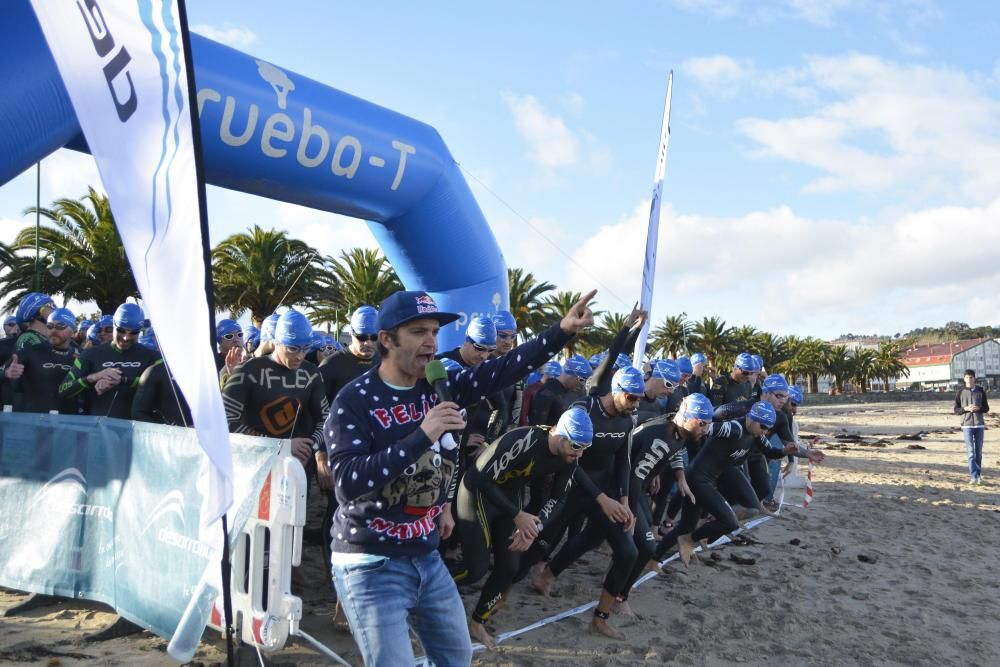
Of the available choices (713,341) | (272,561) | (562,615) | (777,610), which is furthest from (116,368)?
(713,341)

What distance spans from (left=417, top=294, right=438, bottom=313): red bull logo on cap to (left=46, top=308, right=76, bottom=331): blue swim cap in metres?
5.67

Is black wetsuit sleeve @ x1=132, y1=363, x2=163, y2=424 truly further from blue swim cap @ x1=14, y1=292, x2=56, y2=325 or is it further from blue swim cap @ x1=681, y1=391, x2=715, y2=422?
blue swim cap @ x1=681, y1=391, x2=715, y2=422

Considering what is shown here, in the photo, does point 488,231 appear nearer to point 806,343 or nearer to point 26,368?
point 26,368

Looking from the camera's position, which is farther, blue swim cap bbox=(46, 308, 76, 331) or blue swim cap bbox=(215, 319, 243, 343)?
blue swim cap bbox=(215, 319, 243, 343)

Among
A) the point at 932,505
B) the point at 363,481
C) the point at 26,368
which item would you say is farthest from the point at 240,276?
the point at 363,481

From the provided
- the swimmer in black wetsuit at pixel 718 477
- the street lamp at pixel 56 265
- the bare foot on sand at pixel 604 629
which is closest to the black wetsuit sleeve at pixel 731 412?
the swimmer in black wetsuit at pixel 718 477

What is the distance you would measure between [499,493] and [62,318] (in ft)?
15.5

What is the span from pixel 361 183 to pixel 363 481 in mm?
6490

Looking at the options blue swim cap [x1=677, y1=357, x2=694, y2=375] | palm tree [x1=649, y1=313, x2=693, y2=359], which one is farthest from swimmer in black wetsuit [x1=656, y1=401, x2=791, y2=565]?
palm tree [x1=649, y1=313, x2=693, y2=359]

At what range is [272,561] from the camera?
372cm

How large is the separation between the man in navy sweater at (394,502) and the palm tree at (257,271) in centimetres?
2384

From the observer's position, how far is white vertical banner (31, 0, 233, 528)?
255 centimetres

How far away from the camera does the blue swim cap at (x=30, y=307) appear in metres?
6.97

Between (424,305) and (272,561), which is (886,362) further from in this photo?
(424,305)
